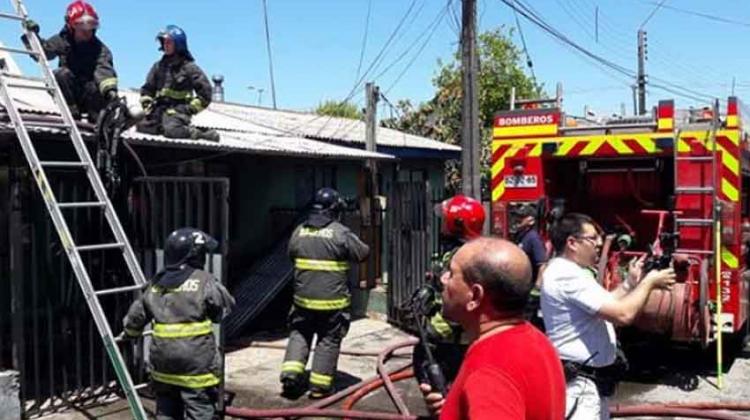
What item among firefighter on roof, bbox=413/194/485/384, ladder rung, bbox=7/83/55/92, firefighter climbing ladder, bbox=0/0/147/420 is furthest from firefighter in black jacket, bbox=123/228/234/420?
ladder rung, bbox=7/83/55/92

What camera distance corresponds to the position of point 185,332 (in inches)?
199

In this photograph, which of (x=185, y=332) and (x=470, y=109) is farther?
(x=470, y=109)

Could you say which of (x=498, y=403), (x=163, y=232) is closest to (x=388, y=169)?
(x=163, y=232)

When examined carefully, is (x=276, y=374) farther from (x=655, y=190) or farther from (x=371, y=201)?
(x=655, y=190)

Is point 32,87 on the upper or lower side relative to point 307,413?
upper

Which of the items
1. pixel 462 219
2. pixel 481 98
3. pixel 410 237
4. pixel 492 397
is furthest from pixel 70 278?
pixel 481 98

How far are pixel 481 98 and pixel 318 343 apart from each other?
1870 cm

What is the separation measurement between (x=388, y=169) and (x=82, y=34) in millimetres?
9288

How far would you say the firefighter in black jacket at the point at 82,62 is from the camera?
23.2ft

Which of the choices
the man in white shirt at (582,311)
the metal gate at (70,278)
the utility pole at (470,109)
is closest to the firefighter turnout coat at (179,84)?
the metal gate at (70,278)

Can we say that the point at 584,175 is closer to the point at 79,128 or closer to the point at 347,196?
the point at 79,128

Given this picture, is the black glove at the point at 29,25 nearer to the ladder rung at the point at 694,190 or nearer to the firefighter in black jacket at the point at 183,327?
the firefighter in black jacket at the point at 183,327

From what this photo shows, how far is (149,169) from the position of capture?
8.59 m

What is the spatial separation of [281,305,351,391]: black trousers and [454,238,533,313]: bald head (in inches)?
194
